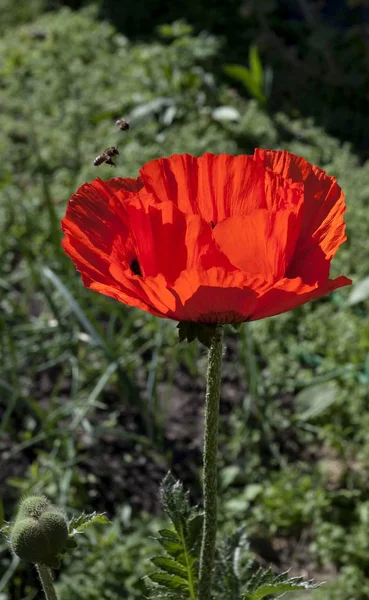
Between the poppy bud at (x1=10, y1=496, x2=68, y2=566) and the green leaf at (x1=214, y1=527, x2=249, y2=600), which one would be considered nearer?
the poppy bud at (x1=10, y1=496, x2=68, y2=566)

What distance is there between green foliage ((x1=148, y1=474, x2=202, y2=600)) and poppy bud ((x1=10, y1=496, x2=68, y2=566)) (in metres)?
0.19

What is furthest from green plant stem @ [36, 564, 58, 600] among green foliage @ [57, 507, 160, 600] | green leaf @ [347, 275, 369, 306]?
green leaf @ [347, 275, 369, 306]

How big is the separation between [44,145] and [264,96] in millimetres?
1111

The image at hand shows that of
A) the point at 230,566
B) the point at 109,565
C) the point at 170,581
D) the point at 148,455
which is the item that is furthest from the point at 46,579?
the point at 148,455

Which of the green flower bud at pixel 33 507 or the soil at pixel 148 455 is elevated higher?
the green flower bud at pixel 33 507

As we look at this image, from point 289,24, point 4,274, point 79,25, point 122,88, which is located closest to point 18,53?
point 79,25

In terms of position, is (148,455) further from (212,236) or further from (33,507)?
(212,236)

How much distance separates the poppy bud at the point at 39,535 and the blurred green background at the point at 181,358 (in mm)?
329

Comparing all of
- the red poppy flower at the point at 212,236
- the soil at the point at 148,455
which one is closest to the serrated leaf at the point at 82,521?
the red poppy flower at the point at 212,236

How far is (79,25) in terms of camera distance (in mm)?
5867

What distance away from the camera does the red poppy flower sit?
3.26 feet

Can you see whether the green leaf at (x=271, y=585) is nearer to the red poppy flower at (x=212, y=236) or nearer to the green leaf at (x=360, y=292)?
the red poppy flower at (x=212, y=236)

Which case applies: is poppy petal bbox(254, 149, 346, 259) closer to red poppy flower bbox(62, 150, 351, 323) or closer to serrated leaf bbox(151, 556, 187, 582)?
red poppy flower bbox(62, 150, 351, 323)

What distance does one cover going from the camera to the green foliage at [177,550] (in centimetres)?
128
